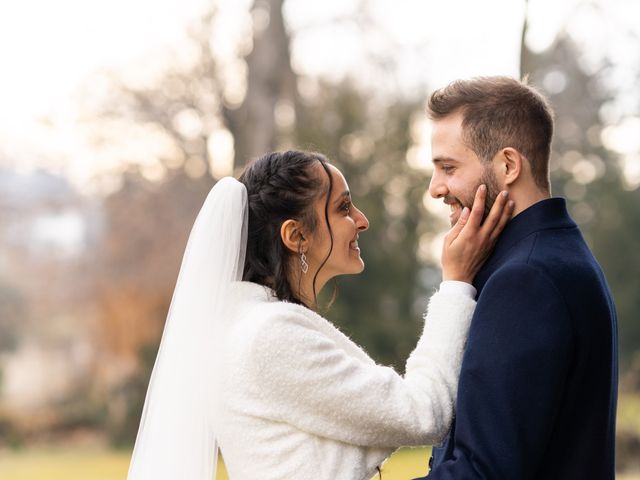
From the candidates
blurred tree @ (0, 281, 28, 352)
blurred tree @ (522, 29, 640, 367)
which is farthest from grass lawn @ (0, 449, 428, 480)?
blurred tree @ (522, 29, 640, 367)

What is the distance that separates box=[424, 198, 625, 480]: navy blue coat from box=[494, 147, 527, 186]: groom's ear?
141mm

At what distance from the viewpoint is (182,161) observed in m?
9.96

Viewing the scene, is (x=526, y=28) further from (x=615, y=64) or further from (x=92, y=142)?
(x=92, y=142)

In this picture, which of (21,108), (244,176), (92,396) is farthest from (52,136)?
(244,176)

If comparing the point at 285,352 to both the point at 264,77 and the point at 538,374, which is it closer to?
the point at 538,374

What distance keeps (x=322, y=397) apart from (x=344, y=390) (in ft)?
0.17

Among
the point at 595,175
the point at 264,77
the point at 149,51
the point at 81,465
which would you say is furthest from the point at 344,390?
the point at 81,465

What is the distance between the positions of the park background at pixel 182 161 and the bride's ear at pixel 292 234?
550 centimetres

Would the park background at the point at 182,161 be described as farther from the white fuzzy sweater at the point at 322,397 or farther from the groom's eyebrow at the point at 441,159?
the white fuzzy sweater at the point at 322,397

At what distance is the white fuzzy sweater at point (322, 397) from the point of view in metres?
2.14

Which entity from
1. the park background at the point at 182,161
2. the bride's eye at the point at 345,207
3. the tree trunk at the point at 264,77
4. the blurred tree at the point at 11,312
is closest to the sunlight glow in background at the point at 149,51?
the park background at the point at 182,161

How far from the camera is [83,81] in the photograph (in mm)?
10023

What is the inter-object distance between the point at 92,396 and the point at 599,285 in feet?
31.2

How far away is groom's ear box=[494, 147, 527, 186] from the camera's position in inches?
86.2
